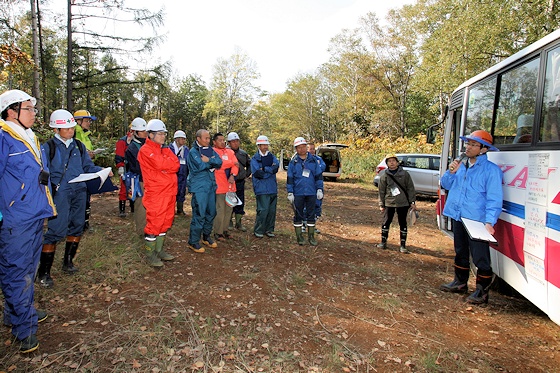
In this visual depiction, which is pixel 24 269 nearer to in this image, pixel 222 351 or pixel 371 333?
pixel 222 351

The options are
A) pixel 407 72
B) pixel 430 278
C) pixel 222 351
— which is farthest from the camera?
pixel 407 72

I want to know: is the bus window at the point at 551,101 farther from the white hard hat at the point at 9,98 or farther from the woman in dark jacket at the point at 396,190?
the white hard hat at the point at 9,98

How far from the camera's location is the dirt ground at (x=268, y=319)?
3.07 metres

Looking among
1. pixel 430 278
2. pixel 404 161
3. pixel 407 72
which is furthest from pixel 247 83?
pixel 430 278

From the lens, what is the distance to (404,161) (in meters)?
14.0

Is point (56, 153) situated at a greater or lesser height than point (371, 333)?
greater

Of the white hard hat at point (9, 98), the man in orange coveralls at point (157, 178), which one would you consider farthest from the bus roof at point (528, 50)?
the white hard hat at point (9, 98)

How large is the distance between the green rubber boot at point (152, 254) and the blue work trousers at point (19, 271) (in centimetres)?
192

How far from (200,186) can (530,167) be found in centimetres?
448

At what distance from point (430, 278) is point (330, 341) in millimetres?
2867

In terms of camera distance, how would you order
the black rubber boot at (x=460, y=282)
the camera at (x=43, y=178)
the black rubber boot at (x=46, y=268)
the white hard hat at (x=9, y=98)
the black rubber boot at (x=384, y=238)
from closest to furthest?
the white hard hat at (x=9, y=98)
the camera at (x=43, y=178)
the black rubber boot at (x=46, y=268)
the black rubber boot at (x=460, y=282)
the black rubber boot at (x=384, y=238)

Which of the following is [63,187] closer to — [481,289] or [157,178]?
[157,178]

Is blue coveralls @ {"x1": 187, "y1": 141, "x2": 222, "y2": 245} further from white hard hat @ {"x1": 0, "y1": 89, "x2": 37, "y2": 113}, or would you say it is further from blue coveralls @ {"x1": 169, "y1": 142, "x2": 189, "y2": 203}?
white hard hat @ {"x1": 0, "y1": 89, "x2": 37, "y2": 113}

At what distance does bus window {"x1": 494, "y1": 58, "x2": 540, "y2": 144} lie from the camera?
372cm
